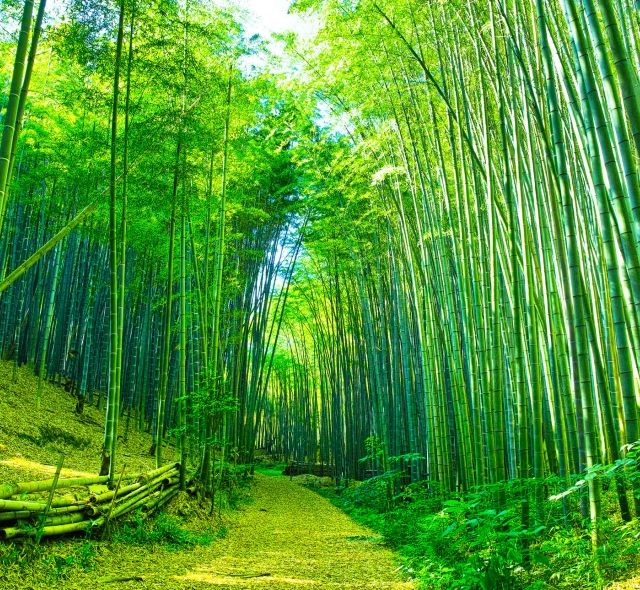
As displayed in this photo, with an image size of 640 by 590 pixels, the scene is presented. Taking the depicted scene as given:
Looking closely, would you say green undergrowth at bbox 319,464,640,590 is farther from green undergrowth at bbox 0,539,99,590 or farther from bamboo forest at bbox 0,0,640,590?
green undergrowth at bbox 0,539,99,590

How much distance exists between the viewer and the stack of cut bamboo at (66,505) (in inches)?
97.9

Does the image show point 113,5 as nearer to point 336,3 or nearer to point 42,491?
point 336,3

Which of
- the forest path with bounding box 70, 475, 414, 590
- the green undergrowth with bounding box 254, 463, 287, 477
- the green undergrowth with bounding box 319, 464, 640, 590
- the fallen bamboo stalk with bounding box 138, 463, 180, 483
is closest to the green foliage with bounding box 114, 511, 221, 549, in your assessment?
the forest path with bounding box 70, 475, 414, 590

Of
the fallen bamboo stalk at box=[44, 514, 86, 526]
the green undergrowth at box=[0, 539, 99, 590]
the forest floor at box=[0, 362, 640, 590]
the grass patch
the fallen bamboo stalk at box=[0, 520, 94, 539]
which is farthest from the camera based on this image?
the grass patch

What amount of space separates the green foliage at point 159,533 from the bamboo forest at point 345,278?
3cm

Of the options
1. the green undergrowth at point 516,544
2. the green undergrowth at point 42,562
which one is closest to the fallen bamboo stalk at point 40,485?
the green undergrowth at point 42,562

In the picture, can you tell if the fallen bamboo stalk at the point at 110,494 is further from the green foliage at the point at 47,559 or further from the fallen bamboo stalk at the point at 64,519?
the green foliage at the point at 47,559

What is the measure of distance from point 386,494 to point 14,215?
700 centimetres

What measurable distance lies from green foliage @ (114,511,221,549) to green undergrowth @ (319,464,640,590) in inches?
63.4

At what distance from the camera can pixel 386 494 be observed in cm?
609

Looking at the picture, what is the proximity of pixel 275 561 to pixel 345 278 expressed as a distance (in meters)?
6.24

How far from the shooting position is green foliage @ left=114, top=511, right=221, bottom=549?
11.2ft

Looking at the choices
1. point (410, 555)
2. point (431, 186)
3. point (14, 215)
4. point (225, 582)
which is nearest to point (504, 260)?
point (431, 186)

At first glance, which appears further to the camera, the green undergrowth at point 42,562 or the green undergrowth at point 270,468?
the green undergrowth at point 270,468
